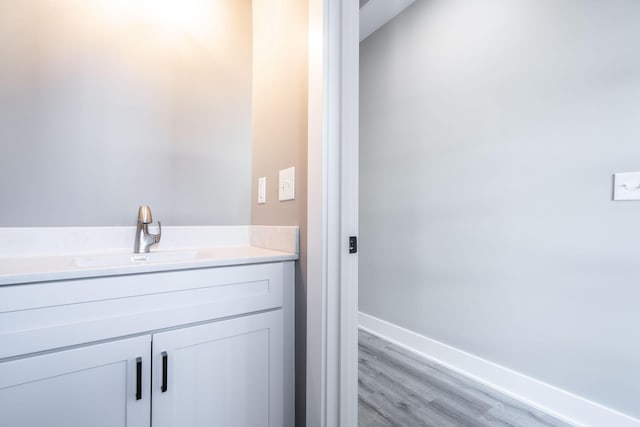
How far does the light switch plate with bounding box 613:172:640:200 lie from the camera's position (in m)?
1.18

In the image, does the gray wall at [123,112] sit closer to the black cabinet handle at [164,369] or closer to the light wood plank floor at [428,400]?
the black cabinet handle at [164,369]

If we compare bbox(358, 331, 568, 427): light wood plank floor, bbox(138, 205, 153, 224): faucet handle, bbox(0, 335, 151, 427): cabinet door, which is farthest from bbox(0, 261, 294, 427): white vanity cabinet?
bbox(358, 331, 568, 427): light wood plank floor

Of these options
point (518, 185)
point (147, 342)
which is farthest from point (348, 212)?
point (518, 185)

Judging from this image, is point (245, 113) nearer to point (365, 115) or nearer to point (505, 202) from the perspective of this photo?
point (365, 115)

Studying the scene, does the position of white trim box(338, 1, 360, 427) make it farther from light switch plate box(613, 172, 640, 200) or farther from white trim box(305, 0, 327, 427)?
light switch plate box(613, 172, 640, 200)

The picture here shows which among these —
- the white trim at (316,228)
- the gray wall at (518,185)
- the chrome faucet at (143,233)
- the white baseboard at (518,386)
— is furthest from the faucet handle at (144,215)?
the white baseboard at (518,386)

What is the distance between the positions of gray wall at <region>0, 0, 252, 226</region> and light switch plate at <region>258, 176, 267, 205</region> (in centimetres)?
13

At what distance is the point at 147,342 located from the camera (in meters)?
0.75

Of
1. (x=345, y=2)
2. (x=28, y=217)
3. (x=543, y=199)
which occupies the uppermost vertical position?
(x=345, y=2)

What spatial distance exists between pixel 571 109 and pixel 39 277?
7.21ft

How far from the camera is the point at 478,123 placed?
173 cm

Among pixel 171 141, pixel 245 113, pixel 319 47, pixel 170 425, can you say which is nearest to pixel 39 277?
pixel 170 425

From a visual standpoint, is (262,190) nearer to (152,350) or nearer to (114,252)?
(114,252)

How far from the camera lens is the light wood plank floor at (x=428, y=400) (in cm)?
132
